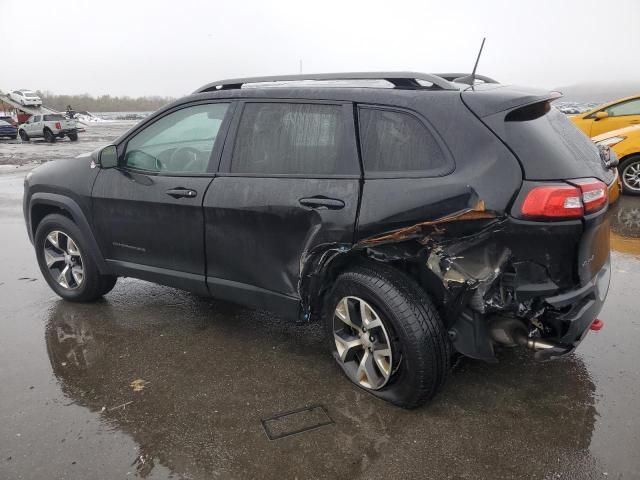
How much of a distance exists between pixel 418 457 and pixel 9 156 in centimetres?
2163

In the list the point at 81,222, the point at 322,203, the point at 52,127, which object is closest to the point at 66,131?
the point at 52,127

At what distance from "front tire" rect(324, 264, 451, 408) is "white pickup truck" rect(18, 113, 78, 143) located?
29.0 metres

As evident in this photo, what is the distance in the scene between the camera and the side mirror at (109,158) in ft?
12.7

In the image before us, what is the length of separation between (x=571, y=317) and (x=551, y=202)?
1.94 ft

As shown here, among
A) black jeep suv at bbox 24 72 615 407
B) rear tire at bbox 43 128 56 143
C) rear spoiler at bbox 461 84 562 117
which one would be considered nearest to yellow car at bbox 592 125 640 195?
black jeep suv at bbox 24 72 615 407

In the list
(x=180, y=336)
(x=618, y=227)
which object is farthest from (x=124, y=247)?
(x=618, y=227)

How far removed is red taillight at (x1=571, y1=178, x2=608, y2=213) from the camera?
2.46 metres

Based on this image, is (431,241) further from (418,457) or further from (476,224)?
(418,457)

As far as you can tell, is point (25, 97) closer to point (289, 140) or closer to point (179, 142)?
point (179, 142)

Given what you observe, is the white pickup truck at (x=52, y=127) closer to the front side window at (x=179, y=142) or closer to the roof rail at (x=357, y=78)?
the front side window at (x=179, y=142)

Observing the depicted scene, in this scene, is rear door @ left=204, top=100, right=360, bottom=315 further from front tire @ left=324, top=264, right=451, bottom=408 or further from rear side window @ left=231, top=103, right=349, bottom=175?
front tire @ left=324, top=264, right=451, bottom=408

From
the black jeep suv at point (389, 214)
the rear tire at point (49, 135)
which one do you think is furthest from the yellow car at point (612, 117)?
the rear tire at point (49, 135)

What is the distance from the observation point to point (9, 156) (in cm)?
1967

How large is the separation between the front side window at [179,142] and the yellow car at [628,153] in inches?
274
